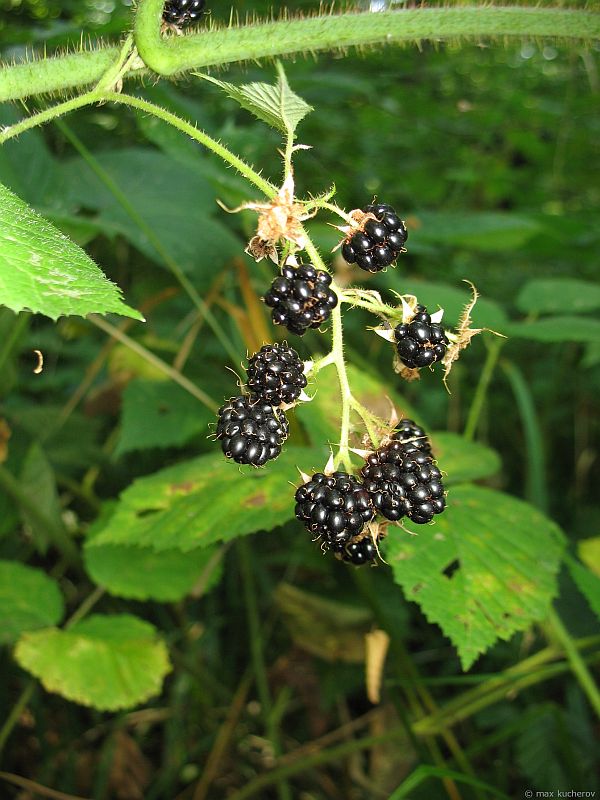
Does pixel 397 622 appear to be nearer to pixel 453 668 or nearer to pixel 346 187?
pixel 453 668

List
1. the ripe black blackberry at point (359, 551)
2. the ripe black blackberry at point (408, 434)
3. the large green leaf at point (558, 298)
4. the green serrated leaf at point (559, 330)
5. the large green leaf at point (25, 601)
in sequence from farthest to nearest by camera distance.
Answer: the large green leaf at point (558, 298) → the green serrated leaf at point (559, 330) → the large green leaf at point (25, 601) → the ripe black blackberry at point (359, 551) → the ripe black blackberry at point (408, 434)

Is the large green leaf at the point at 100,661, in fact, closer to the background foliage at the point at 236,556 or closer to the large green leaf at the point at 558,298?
the background foliage at the point at 236,556

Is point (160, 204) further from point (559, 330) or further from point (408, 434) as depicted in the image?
point (408, 434)

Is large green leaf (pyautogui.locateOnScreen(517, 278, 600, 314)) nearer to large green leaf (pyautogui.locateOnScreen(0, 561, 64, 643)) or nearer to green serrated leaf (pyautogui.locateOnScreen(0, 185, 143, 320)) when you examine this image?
large green leaf (pyautogui.locateOnScreen(0, 561, 64, 643))

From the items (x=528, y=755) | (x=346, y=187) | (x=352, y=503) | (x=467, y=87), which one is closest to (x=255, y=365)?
(x=352, y=503)

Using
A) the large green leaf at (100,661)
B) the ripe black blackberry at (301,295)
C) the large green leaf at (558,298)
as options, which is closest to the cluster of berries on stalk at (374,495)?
the ripe black blackberry at (301,295)

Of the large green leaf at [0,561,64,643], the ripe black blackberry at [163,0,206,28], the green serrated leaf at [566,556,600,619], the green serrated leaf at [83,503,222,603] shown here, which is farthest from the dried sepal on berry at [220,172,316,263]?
the large green leaf at [0,561,64,643]

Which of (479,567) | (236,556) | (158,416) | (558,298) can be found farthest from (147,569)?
(558,298)
